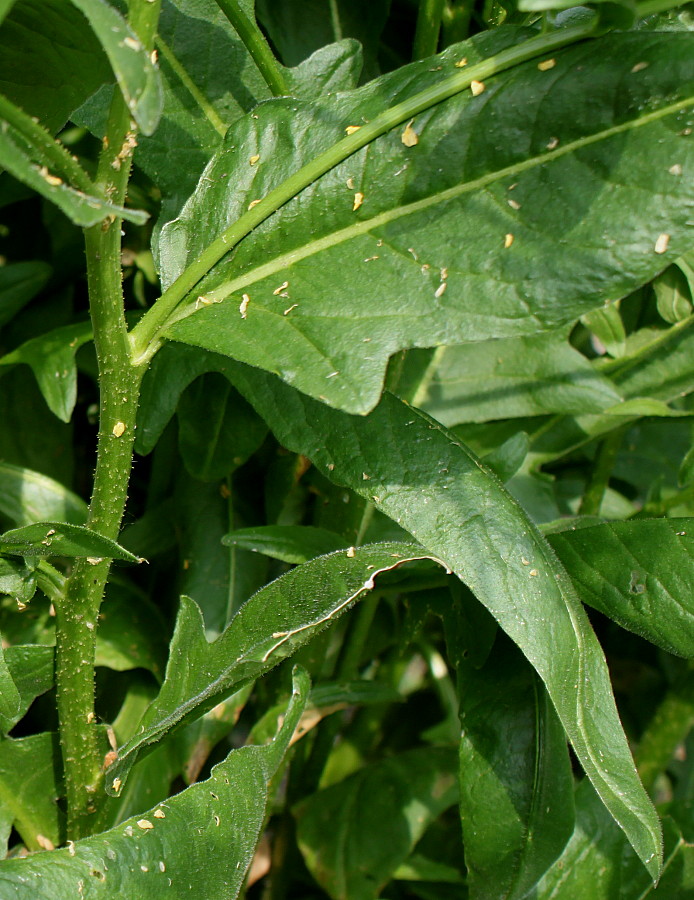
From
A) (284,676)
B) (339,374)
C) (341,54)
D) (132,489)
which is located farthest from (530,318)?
(132,489)

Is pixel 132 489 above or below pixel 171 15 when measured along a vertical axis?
below

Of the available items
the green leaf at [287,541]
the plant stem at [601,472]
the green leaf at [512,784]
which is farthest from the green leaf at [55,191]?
the plant stem at [601,472]

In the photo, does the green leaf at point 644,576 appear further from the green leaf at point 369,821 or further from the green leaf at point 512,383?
the green leaf at point 369,821

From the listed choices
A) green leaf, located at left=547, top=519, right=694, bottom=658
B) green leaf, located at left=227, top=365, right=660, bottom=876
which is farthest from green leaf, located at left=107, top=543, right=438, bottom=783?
green leaf, located at left=547, top=519, right=694, bottom=658

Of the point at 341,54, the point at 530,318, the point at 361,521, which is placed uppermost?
the point at 341,54

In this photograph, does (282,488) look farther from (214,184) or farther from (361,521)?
(214,184)

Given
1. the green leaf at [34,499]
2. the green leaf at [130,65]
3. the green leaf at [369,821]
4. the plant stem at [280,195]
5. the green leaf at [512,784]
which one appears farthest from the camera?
the green leaf at [369,821]
